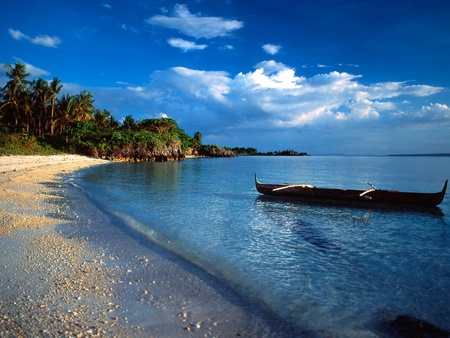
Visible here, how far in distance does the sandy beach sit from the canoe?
42.0 ft

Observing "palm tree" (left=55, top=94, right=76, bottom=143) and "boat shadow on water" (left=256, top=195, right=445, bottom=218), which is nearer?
"boat shadow on water" (left=256, top=195, right=445, bottom=218)

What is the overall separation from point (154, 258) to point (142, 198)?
11063mm

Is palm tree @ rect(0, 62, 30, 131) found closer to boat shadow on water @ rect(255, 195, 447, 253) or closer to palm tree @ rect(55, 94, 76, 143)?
palm tree @ rect(55, 94, 76, 143)

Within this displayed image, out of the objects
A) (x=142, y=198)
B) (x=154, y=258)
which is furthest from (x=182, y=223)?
(x=142, y=198)

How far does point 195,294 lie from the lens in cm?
530

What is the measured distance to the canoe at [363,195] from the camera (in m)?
16.5

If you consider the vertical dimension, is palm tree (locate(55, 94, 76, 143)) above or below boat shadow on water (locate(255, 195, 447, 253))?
above

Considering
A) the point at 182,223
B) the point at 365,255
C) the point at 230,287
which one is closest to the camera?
the point at 230,287

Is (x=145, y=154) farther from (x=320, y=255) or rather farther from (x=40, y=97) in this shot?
(x=320, y=255)

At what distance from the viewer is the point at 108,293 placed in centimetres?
499

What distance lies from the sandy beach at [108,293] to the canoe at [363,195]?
12790 mm

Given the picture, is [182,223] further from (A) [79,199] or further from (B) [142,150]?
(B) [142,150]

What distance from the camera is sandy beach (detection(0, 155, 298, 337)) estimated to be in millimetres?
4035

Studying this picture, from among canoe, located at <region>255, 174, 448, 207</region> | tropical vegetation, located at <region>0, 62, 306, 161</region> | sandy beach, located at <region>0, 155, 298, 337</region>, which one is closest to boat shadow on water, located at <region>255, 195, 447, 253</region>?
canoe, located at <region>255, 174, 448, 207</region>
